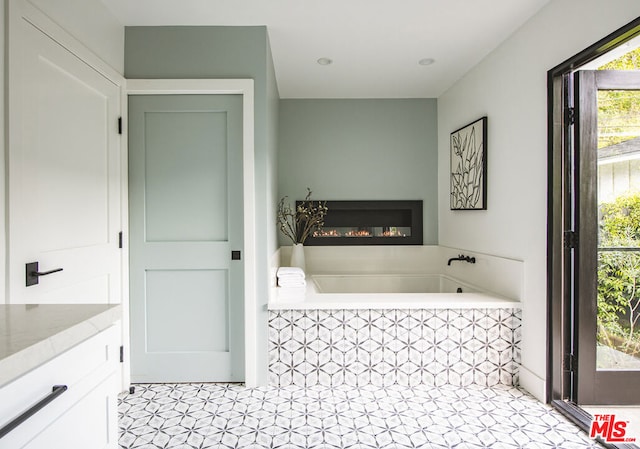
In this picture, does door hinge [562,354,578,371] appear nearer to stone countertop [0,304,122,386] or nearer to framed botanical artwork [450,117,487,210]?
framed botanical artwork [450,117,487,210]

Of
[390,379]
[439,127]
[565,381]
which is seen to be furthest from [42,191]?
[439,127]

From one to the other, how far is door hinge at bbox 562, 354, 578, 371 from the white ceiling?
2.03 metres

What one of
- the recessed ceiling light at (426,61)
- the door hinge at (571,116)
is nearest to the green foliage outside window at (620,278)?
the door hinge at (571,116)

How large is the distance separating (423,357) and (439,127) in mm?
2448

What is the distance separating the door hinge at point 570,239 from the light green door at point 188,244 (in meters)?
1.96

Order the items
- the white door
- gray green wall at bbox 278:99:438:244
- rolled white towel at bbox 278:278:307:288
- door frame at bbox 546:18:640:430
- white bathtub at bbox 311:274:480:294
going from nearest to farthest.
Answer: the white door < door frame at bbox 546:18:640:430 < rolled white towel at bbox 278:278:307:288 < white bathtub at bbox 311:274:480:294 < gray green wall at bbox 278:99:438:244

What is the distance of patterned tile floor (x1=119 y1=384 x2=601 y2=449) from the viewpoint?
1.93 m

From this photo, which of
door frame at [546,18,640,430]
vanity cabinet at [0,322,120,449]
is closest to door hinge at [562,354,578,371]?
door frame at [546,18,640,430]

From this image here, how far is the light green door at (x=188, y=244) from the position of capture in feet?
8.48

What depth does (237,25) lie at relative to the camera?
2.53m

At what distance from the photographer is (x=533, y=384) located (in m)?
2.40

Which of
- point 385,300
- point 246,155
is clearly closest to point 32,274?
point 246,155

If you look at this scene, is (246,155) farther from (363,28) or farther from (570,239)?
(570,239)

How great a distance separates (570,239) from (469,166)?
121 centimetres
